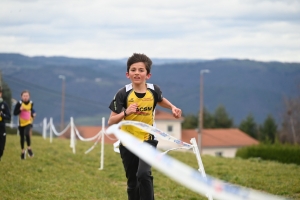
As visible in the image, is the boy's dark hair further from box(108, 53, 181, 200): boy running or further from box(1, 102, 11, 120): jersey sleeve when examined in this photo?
box(1, 102, 11, 120): jersey sleeve

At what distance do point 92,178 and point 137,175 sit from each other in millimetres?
6421

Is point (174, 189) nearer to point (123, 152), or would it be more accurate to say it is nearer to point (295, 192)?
point (295, 192)

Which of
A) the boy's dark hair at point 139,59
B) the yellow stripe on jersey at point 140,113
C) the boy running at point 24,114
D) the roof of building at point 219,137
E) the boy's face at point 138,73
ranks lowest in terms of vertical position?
the roof of building at point 219,137

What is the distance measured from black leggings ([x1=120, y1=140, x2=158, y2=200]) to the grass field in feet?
9.22

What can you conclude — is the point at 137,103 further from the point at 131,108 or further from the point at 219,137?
the point at 219,137

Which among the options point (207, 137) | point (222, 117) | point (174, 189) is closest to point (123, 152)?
point (174, 189)

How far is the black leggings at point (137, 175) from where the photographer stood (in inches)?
309

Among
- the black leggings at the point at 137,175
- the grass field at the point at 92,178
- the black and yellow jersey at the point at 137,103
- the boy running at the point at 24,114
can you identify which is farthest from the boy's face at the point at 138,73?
the boy running at the point at 24,114

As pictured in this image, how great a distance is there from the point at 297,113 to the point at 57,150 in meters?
69.9

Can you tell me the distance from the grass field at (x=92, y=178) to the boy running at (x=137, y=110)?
9.63 ft

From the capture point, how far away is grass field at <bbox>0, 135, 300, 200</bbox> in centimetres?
1156

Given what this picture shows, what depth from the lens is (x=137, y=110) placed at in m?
8.12

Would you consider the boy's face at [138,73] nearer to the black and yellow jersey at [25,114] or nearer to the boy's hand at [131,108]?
the boy's hand at [131,108]

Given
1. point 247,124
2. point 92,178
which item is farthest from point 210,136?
point 92,178
